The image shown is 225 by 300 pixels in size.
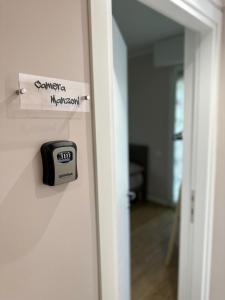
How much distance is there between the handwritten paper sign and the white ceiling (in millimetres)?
1828

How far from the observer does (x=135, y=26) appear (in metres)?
A: 2.78

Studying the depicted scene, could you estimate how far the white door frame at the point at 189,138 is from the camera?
719mm

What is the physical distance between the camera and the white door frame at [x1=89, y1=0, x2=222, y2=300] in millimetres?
719

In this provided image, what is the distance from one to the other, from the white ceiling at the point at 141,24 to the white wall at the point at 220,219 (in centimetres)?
126

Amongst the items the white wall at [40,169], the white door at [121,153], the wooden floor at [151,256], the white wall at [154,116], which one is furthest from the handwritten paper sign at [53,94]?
the white wall at [154,116]

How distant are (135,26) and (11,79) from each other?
2.65 meters

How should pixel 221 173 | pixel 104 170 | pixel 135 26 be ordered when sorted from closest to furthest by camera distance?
pixel 104 170, pixel 221 173, pixel 135 26

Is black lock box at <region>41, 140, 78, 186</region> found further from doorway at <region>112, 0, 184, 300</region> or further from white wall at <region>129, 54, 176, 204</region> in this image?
white wall at <region>129, 54, 176, 204</region>

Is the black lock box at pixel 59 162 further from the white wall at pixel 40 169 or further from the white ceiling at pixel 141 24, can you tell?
the white ceiling at pixel 141 24

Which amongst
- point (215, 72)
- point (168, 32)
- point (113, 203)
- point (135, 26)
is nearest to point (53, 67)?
point (113, 203)

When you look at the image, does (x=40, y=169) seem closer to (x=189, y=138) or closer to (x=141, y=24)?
(x=189, y=138)

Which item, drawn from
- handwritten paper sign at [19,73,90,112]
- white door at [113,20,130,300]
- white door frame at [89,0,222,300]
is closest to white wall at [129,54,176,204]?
white door frame at [89,0,222,300]

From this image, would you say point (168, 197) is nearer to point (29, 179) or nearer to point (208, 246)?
point (208, 246)

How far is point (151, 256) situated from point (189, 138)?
176 centimetres
